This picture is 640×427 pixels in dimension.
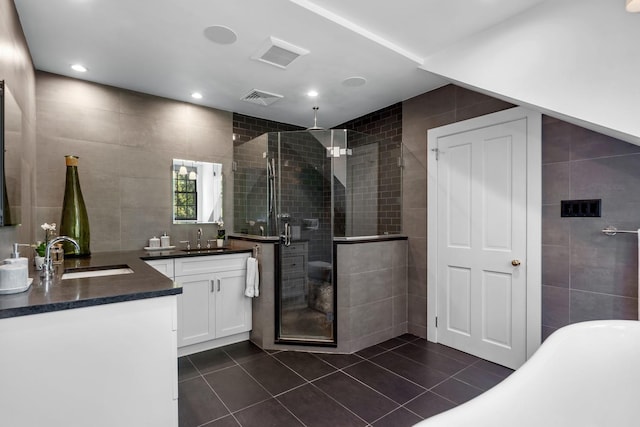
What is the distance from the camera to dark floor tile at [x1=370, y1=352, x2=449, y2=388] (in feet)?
7.97

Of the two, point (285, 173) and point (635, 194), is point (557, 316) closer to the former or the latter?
point (635, 194)

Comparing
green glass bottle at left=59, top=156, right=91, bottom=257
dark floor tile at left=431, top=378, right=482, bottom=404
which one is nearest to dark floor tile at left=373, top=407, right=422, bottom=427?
dark floor tile at left=431, top=378, right=482, bottom=404

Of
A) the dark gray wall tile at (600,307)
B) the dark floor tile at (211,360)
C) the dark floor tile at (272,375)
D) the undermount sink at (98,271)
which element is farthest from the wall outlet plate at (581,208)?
the undermount sink at (98,271)

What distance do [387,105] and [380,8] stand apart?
5.64 feet

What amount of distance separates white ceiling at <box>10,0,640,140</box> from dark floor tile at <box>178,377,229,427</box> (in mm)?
2594

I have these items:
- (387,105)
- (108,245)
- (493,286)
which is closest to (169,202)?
(108,245)

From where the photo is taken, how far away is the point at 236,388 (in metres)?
2.32

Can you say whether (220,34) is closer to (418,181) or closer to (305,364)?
(418,181)

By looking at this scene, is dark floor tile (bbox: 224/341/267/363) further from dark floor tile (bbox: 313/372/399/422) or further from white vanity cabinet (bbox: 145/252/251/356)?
dark floor tile (bbox: 313/372/399/422)

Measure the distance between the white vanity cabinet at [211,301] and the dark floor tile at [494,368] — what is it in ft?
7.21

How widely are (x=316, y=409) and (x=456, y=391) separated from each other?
105 centimetres

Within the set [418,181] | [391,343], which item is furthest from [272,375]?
[418,181]

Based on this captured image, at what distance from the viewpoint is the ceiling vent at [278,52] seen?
2299 mm

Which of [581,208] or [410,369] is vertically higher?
[581,208]
